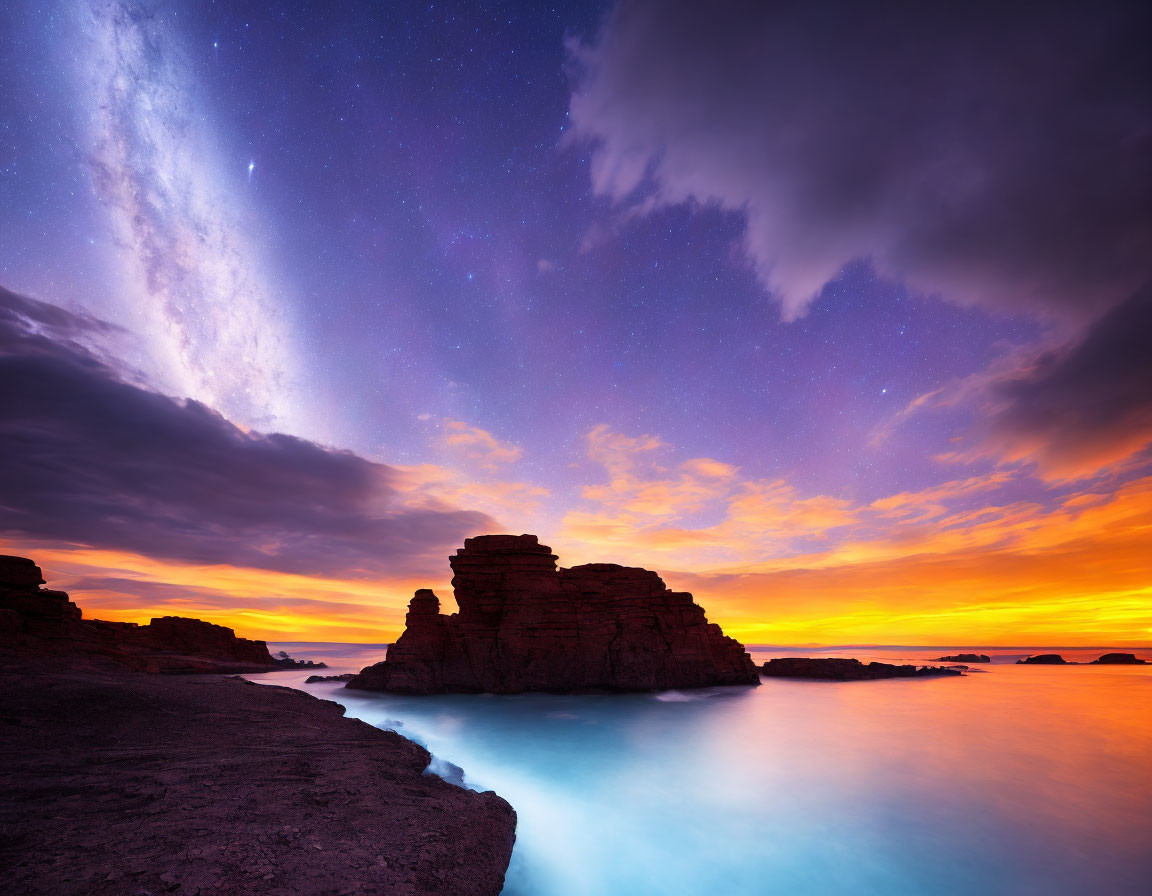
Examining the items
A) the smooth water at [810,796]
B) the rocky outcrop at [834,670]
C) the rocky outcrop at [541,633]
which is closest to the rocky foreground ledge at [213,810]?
the smooth water at [810,796]

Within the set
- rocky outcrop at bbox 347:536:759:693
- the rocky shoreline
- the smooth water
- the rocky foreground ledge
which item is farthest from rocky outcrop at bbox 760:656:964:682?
the rocky foreground ledge

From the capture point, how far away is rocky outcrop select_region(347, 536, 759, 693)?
32.6 metres

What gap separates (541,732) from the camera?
68.6ft

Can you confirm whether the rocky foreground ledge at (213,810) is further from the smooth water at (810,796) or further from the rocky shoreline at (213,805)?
the smooth water at (810,796)

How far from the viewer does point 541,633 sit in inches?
1300

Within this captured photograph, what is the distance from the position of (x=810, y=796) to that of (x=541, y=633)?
2267 centimetres

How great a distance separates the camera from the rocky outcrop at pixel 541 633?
32.6 metres

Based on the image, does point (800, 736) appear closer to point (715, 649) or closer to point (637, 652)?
point (637, 652)

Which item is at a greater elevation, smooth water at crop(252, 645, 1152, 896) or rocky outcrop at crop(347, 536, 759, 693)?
rocky outcrop at crop(347, 536, 759, 693)

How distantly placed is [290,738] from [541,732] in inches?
514

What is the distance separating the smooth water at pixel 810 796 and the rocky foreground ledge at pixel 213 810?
7.87 ft

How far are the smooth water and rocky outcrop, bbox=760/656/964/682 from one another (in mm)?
25734

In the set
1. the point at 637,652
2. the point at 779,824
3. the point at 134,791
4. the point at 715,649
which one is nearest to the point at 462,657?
the point at 637,652

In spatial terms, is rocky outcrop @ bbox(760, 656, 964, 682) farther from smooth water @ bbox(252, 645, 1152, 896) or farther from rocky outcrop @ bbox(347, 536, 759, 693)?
smooth water @ bbox(252, 645, 1152, 896)
